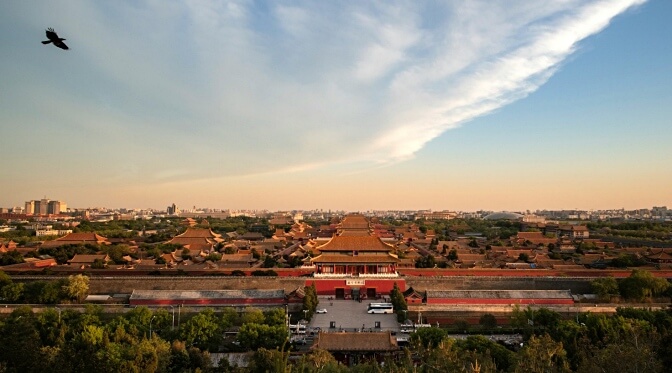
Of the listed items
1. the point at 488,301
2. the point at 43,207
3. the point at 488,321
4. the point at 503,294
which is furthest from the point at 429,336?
the point at 43,207

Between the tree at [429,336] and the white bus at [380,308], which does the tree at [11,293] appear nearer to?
the white bus at [380,308]

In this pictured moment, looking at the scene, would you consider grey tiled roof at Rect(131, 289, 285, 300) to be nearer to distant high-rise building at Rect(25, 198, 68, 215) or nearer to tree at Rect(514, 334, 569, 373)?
tree at Rect(514, 334, 569, 373)

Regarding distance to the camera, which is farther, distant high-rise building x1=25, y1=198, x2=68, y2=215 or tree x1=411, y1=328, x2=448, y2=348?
distant high-rise building x1=25, y1=198, x2=68, y2=215

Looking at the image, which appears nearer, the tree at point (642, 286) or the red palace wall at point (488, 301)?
the red palace wall at point (488, 301)

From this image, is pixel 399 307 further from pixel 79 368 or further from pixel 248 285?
pixel 79 368

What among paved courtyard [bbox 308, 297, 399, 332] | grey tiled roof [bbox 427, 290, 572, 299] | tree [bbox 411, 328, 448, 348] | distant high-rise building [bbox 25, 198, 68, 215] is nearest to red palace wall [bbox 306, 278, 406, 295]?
paved courtyard [bbox 308, 297, 399, 332]

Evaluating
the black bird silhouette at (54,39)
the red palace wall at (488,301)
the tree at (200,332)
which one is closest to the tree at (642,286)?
the red palace wall at (488,301)

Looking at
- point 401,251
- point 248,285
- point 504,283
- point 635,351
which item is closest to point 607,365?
point 635,351

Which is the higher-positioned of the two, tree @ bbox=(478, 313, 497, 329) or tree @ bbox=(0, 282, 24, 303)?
tree @ bbox=(0, 282, 24, 303)
